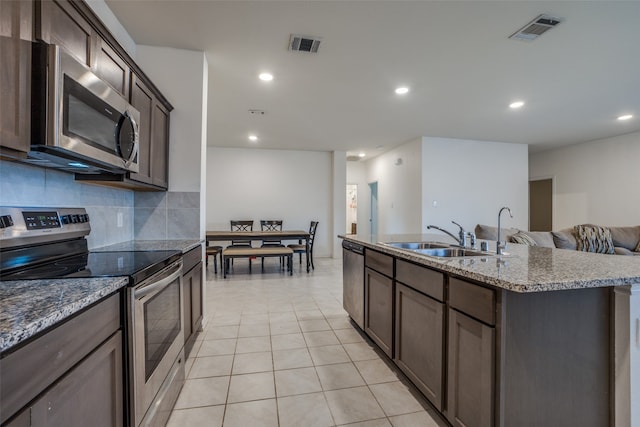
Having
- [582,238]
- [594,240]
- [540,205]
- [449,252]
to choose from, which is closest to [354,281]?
[449,252]

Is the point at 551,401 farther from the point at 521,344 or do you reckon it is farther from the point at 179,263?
the point at 179,263

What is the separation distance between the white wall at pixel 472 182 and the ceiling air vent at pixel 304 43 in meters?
3.86

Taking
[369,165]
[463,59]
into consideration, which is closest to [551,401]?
[463,59]

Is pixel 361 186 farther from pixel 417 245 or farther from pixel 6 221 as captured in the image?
pixel 6 221

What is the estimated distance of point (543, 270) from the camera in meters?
1.29

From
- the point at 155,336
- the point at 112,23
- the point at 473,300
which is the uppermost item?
the point at 112,23

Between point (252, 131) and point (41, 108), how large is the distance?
4498mm

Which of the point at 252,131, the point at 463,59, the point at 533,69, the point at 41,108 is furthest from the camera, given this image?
the point at 252,131

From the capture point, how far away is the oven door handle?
121 cm

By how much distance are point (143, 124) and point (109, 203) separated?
643 millimetres

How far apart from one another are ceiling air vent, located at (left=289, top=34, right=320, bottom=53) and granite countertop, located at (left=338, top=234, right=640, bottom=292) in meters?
1.98

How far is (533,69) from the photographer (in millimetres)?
3051

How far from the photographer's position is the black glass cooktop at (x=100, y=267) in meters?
1.13

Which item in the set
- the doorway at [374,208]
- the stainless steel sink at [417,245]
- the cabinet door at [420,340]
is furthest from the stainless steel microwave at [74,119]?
the doorway at [374,208]
